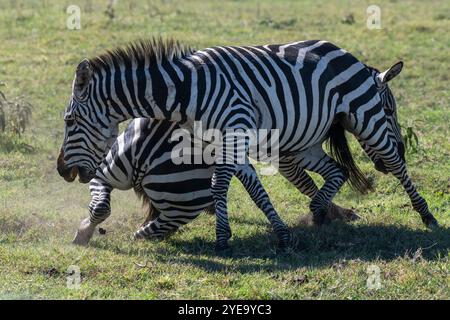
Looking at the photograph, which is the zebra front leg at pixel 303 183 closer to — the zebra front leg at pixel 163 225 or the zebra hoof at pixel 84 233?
the zebra front leg at pixel 163 225

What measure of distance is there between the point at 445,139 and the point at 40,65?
7.47 m

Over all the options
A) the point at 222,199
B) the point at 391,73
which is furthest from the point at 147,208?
the point at 391,73

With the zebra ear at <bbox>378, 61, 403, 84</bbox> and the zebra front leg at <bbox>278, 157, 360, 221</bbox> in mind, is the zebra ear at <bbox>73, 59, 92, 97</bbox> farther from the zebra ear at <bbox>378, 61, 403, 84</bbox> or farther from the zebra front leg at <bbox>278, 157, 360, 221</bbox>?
the zebra ear at <bbox>378, 61, 403, 84</bbox>

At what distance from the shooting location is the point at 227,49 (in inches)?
355

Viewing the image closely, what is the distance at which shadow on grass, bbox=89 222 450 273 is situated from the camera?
8078 mm

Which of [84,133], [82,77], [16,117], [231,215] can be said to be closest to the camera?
[82,77]

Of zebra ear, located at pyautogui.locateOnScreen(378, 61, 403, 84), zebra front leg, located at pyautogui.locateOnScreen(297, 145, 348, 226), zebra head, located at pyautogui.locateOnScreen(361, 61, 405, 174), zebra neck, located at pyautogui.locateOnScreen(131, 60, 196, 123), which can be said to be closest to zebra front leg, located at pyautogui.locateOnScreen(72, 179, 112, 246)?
zebra neck, located at pyautogui.locateOnScreen(131, 60, 196, 123)

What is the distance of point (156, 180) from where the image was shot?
9039 millimetres

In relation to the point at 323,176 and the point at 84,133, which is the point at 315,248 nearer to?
the point at 323,176

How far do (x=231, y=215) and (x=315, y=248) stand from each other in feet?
5.16

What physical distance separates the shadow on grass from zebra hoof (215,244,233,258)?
0.16 feet

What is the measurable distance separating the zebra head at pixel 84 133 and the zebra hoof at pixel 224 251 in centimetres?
139

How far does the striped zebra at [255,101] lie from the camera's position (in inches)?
333
